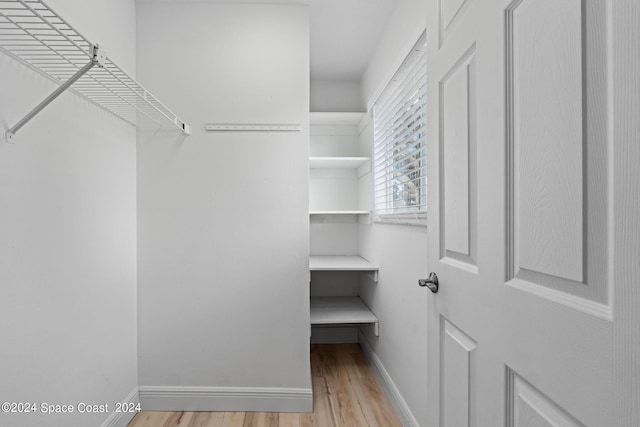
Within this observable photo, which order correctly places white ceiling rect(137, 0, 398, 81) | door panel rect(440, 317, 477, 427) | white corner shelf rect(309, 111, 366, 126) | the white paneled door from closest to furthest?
the white paneled door
door panel rect(440, 317, 477, 427)
white ceiling rect(137, 0, 398, 81)
white corner shelf rect(309, 111, 366, 126)

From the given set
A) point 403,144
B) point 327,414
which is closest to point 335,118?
point 403,144

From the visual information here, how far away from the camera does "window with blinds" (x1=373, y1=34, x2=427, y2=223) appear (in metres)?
1.66

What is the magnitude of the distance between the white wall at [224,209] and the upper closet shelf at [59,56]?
0.28m

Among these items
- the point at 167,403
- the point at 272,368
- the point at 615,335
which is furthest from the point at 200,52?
the point at 615,335

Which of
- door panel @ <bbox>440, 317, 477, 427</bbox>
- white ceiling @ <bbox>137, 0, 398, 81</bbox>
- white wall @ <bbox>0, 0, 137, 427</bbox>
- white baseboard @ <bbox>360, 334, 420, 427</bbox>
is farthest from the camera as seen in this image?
white ceiling @ <bbox>137, 0, 398, 81</bbox>

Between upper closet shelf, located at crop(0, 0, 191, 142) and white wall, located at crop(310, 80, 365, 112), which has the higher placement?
white wall, located at crop(310, 80, 365, 112)

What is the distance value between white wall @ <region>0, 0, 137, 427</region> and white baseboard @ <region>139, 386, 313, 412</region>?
18 cm

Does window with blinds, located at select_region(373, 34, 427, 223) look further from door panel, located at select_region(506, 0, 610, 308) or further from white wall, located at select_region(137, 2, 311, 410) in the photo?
door panel, located at select_region(506, 0, 610, 308)

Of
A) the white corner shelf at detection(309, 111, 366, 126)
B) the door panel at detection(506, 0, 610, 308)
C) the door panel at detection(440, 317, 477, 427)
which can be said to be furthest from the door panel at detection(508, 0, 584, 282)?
the white corner shelf at detection(309, 111, 366, 126)

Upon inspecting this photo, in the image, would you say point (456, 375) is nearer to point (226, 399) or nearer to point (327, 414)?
point (327, 414)

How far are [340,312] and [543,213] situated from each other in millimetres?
2171

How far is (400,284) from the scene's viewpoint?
6.38ft

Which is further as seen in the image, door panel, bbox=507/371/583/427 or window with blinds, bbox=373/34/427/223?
window with blinds, bbox=373/34/427/223

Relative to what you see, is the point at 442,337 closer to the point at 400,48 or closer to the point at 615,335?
the point at 615,335
